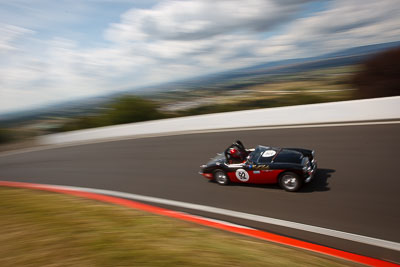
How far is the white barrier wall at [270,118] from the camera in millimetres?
10312

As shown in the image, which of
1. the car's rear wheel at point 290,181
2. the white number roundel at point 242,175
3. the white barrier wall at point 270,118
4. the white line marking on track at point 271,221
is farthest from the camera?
the white barrier wall at point 270,118

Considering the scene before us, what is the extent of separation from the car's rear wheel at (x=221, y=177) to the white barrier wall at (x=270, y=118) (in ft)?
20.8

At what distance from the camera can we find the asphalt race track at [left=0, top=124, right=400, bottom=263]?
4762 millimetres

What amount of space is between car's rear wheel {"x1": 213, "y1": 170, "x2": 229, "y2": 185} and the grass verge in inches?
86.7

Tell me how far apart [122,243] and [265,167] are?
11.5 feet

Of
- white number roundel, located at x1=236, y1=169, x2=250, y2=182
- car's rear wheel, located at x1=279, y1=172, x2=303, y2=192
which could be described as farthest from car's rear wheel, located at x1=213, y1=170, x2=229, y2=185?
car's rear wheel, located at x1=279, y1=172, x2=303, y2=192

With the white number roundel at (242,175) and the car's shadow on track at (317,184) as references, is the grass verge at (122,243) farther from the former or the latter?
the car's shadow on track at (317,184)

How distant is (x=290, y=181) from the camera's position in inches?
235

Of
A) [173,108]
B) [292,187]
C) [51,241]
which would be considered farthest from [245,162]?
[173,108]

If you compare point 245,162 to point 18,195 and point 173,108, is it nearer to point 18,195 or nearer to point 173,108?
point 18,195

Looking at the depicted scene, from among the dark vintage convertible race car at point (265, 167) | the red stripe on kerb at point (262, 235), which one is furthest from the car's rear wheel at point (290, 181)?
the red stripe on kerb at point (262, 235)

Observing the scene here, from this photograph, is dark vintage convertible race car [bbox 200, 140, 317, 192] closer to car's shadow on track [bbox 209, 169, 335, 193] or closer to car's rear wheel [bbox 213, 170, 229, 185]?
car's rear wheel [bbox 213, 170, 229, 185]

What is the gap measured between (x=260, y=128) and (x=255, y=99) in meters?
11.1

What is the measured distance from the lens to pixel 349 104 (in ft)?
35.4
